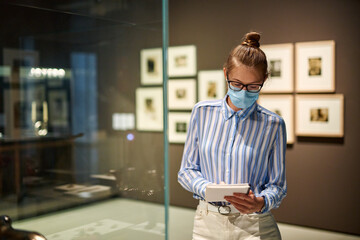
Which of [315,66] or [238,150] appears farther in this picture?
[315,66]

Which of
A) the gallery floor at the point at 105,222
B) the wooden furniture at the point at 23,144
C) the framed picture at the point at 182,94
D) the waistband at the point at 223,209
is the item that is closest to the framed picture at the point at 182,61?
the framed picture at the point at 182,94

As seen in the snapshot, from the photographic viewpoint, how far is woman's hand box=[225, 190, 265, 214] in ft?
5.87

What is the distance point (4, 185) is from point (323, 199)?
156 inches

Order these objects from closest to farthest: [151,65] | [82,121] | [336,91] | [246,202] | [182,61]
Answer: [246,202]
[151,65]
[82,121]
[336,91]
[182,61]

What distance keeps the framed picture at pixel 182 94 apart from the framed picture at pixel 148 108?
2.76m

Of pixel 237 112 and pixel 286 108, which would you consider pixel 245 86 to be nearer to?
pixel 237 112

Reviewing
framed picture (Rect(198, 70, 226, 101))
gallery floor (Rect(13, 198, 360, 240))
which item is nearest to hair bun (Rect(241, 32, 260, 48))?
gallery floor (Rect(13, 198, 360, 240))

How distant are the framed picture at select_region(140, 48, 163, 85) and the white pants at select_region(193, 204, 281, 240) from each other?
1.85 m

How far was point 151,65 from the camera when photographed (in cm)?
362

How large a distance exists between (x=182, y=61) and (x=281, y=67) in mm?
1654

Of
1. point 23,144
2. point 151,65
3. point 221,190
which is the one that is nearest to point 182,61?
point 151,65

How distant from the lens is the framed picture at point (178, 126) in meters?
6.66

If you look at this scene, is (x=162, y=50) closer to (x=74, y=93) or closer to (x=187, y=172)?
(x=74, y=93)

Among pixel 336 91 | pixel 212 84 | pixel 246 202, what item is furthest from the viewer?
pixel 212 84
